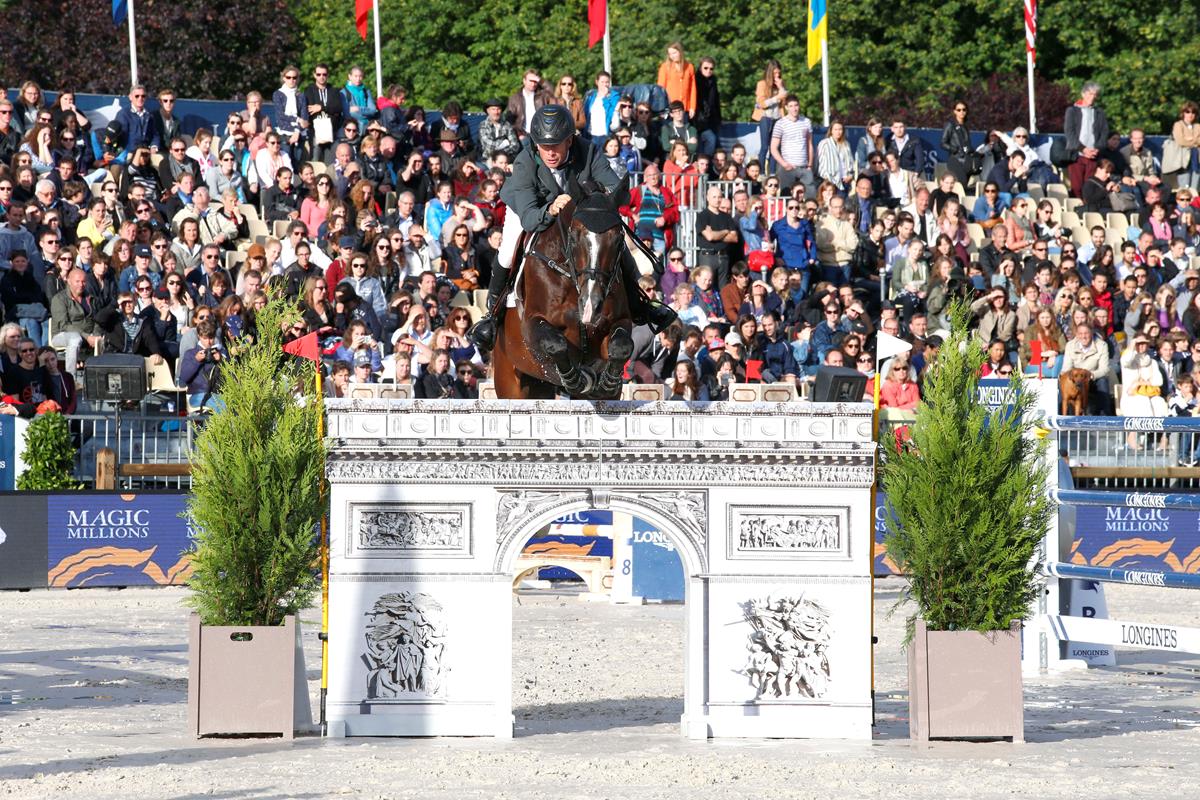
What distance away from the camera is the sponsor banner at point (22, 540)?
53.4 ft

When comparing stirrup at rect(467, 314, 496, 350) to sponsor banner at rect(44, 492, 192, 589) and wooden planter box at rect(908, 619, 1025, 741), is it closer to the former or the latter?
wooden planter box at rect(908, 619, 1025, 741)

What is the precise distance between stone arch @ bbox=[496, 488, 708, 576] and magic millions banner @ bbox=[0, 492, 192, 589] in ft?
25.9

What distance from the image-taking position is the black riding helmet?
991 centimetres

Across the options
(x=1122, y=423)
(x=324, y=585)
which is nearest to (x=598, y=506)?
(x=324, y=585)


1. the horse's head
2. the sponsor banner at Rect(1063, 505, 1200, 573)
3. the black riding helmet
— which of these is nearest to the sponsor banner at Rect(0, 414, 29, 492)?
the black riding helmet

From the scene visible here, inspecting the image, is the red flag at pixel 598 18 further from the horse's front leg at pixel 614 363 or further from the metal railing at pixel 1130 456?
the horse's front leg at pixel 614 363

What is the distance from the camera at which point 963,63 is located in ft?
131

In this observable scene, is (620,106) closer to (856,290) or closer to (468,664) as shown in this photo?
(856,290)

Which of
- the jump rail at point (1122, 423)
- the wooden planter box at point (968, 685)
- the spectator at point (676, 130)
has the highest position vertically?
the spectator at point (676, 130)

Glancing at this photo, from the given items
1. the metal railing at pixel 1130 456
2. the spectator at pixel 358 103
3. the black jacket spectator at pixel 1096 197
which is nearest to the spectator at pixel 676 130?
the spectator at pixel 358 103

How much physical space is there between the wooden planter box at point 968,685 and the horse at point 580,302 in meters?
2.04

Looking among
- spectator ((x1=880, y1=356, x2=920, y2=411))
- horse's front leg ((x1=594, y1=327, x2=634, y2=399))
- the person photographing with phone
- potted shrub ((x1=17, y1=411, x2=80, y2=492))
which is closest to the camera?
horse's front leg ((x1=594, y1=327, x2=634, y2=399))

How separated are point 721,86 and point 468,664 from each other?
97.9ft

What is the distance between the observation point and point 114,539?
1661 centimetres
